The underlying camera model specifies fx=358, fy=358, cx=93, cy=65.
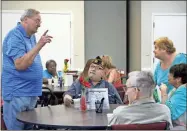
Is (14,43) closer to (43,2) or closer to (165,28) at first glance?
(43,2)

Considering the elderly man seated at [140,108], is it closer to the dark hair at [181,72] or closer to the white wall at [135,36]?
the dark hair at [181,72]

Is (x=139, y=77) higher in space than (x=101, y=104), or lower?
higher

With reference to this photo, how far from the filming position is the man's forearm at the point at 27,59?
2.72 metres

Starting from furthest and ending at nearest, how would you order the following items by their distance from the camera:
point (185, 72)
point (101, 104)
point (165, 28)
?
1. point (165, 28)
2. point (185, 72)
3. point (101, 104)

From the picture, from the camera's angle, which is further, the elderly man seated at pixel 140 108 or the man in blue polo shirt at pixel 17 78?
the man in blue polo shirt at pixel 17 78

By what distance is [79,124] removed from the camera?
7.39 feet

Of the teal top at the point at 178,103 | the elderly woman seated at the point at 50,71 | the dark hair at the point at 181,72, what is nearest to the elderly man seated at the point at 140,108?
the teal top at the point at 178,103

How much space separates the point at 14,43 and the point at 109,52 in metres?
4.86

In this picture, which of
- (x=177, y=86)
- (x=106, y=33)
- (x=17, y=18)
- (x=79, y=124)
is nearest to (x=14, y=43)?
(x=79, y=124)

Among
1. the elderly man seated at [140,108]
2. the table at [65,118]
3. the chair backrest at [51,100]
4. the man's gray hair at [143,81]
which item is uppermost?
the man's gray hair at [143,81]

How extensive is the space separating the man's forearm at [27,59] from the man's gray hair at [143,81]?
2.72 ft

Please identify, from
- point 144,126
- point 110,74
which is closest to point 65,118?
point 144,126

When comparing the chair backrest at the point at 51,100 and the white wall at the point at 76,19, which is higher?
the white wall at the point at 76,19

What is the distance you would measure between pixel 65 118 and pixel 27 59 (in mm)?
580
